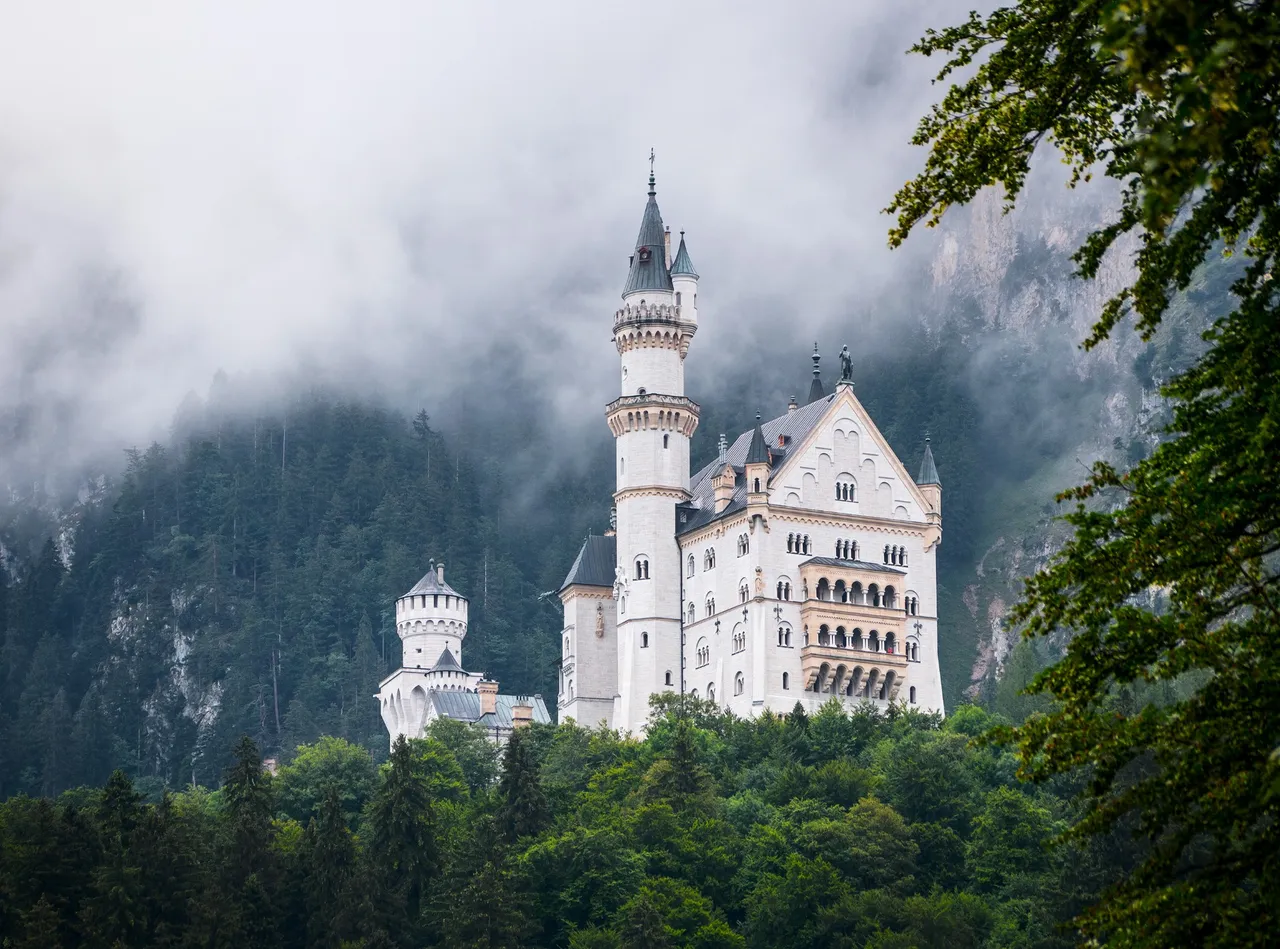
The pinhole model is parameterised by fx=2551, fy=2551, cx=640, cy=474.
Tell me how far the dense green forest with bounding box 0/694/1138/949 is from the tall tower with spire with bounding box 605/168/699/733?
12.3 meters

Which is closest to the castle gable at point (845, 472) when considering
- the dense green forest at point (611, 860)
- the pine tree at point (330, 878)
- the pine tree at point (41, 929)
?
the dense green forest at point (611, 860)

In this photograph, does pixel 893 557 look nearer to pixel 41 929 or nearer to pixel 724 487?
pixel 724 487

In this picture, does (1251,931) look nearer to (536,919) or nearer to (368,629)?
(536,919)

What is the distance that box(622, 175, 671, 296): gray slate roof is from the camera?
114m

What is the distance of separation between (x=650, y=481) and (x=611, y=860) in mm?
28852

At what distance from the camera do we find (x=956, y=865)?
87.6 m

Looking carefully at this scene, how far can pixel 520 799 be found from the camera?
92.1 metres

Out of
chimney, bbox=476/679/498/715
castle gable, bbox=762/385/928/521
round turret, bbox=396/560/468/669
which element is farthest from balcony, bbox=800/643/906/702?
round turret, bbox=396/560/468/669

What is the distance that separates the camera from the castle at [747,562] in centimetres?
10731

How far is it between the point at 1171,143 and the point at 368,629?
567 feet

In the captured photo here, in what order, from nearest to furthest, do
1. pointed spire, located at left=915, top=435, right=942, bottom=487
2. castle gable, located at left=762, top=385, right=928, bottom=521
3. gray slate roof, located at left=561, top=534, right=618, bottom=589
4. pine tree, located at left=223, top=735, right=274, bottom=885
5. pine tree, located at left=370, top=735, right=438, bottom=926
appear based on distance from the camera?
pine tree, located at left=223, top=735, right=274, bottom=885 < pine tree, located at left=370, top=735, right=438, bottom=926 < castle gable, located at left=762, top=385, right=928, bottom=521 < pointed spire, located at left=915, top=435, right=942, bottom=487 < gray slate roof, located at left=561, top=534, right=618, bottom=589

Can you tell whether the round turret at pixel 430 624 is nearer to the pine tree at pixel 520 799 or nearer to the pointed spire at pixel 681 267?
the pointed spire at pixel 681 267

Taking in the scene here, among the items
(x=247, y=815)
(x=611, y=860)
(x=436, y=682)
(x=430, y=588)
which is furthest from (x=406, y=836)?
(x=430, y=588)

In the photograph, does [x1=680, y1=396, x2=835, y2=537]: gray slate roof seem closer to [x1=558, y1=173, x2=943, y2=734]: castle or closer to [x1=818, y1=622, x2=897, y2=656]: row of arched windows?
[x1=558, y1=173, x2=943, y2=734]: castle
